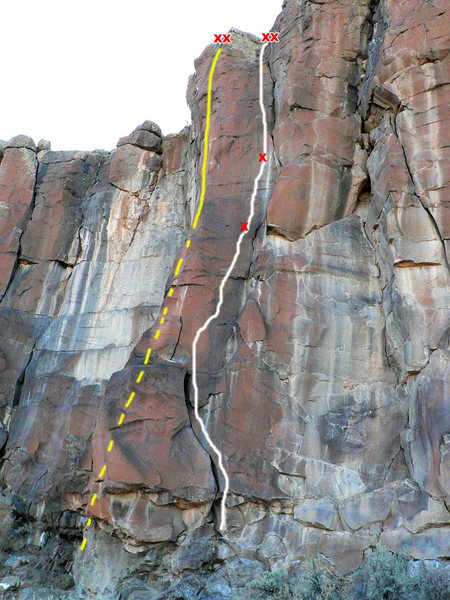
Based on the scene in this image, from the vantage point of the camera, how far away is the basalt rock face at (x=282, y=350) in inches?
481

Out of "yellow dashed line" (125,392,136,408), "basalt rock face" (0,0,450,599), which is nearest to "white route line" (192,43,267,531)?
"basalt rock face" (0,0,450,599)

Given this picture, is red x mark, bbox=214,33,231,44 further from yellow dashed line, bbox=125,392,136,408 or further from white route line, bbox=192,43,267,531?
yellow dashed line, bbox=125,392,136,408

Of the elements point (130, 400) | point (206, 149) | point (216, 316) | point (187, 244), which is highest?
point (206, 149)

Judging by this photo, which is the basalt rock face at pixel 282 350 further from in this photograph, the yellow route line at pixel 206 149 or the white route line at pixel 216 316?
the yellow route line at pixel 206 149

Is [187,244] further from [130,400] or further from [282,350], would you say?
[130,400]

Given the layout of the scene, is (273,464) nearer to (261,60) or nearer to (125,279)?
(125,279)

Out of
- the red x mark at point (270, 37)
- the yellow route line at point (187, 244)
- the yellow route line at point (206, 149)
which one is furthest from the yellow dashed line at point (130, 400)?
the red x mark at point (270, 37)

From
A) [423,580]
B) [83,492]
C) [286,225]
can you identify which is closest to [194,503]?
[83,492]

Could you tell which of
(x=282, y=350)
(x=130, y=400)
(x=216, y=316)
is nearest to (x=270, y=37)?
(x=216, y=316)

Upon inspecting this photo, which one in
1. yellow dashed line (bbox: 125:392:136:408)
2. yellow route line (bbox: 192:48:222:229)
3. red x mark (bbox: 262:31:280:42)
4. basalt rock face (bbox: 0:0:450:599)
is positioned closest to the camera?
basalt rock face (bbox: 0:0:450:599)

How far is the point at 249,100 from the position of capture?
17438 millimetres

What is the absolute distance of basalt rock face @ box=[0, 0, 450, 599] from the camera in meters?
12.2

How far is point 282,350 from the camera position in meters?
13.6

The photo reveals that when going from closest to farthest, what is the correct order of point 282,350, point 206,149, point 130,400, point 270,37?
point 130,400
point 282,350
point 206,149
point 270,37
